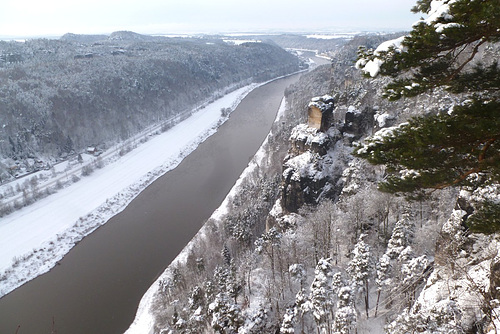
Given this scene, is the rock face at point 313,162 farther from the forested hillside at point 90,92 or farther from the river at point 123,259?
Result: the forested hillside at point 90,92

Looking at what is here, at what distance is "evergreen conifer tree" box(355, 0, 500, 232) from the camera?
5.32m

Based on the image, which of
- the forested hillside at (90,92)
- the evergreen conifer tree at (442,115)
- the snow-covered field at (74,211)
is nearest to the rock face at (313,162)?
the evergreen conifer tree at (442,115)

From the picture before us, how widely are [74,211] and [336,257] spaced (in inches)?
1506

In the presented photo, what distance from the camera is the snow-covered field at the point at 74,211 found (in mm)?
35062

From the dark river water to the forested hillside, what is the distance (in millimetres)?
27812

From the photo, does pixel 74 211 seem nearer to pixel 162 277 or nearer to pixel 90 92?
pixel 162 277

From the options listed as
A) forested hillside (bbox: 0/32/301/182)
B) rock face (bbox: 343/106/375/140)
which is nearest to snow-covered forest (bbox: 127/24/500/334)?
rock face (bbox: 343/106/375/140)

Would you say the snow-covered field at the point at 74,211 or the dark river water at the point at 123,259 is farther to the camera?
the snow-covered field at the point at 74,211

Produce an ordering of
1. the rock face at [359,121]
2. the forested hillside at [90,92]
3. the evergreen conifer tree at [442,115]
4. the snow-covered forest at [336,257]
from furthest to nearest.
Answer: the forested hillside at [90,92] → the rock face at [359,121] → the snow-covered forest at [336,257] → the evergreen conifer tree at [442,115]

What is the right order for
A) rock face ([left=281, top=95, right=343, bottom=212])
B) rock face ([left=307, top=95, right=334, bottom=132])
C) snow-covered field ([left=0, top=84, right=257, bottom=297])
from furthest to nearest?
1. snow-covered field ([left=0, top=84, right=257, bottom=297])
2. rock face ([left=307, top=95, right=334, bottom=132])
3. rock face ([left=281, top=95, right=343, bottom=212])

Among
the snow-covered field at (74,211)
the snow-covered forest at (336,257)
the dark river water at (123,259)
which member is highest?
the snow-covered forest at (336,257)

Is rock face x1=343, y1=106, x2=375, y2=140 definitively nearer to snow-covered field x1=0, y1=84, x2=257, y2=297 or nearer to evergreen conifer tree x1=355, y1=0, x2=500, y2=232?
→ evergreen conifer tree x1=355, y1=0, x2=500, y2=232

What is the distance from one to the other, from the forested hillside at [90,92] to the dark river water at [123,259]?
27.8 m

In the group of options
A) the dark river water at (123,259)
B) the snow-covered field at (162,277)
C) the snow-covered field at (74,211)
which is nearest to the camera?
the snow-covered field at (162,277)
